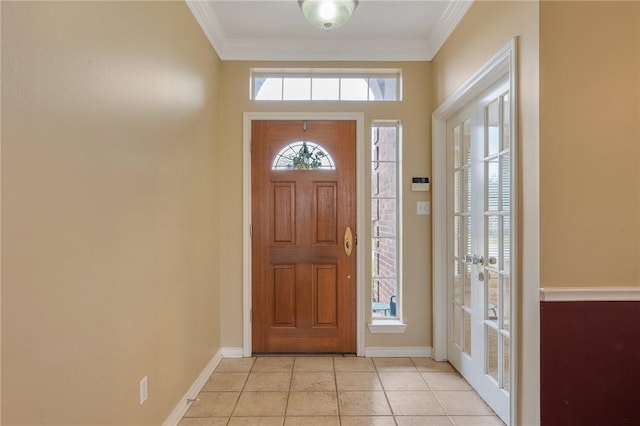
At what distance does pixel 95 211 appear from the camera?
126 cm

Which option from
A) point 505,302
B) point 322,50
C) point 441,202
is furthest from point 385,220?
point 322,50

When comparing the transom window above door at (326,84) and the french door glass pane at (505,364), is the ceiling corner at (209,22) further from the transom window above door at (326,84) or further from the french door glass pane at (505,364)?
the french door glass pane at (505,364)

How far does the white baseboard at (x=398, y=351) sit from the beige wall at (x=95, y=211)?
58.4 inches

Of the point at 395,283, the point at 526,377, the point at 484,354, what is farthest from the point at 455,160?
the point at 526,377

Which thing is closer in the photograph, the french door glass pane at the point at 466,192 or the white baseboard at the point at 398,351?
A: the french door glass pane at the point at 466,192

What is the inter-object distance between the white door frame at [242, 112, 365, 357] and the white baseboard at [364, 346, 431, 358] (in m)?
0.09

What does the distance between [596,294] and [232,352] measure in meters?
2.56

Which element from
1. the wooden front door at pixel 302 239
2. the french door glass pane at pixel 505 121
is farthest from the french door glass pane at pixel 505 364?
the wooden front door at pixel 302 239

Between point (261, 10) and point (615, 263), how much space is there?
102 inches

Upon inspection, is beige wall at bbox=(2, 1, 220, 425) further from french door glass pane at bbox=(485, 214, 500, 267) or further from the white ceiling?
french door glass pane at bbox=(485, 214, 500, 267)

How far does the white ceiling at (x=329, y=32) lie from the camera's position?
7.74 feet

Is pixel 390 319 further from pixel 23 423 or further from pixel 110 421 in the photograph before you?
pixel 23 423

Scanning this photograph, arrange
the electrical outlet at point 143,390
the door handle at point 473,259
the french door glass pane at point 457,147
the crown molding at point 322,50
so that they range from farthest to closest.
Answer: the crown molding at point 322,50, the french door glass pane at point 457,147, the door handle at point 473,259, the electrical outlet at point 143,390

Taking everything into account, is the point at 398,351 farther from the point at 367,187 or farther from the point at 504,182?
the point at 504,182
